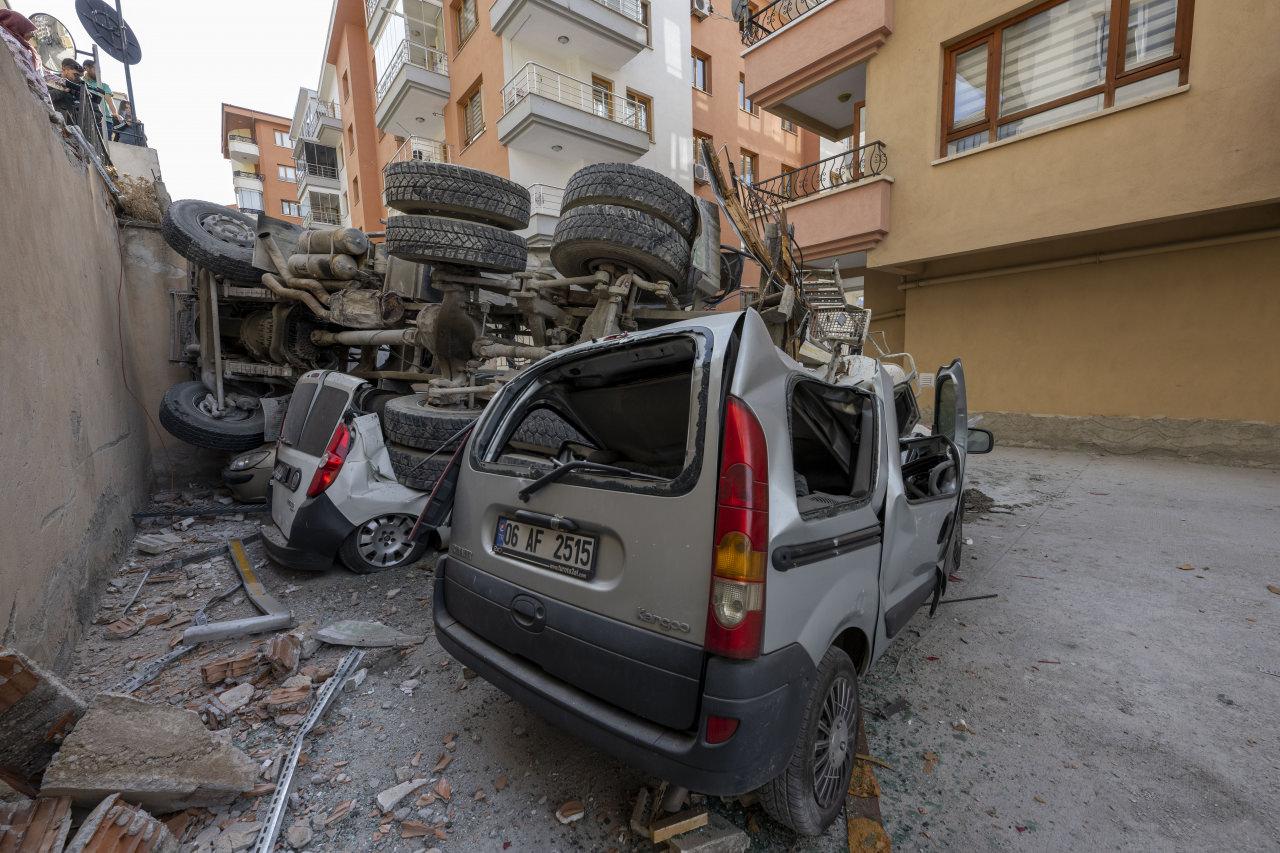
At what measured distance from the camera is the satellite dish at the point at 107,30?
8727 mm

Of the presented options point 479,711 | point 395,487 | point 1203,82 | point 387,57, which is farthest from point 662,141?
point 479,711

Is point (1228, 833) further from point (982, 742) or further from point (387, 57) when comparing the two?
point (387, 57)

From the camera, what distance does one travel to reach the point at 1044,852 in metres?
1.68

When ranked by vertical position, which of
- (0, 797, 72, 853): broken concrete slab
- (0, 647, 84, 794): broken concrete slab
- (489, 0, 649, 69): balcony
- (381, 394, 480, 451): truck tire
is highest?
(489, 0, 649, 69): balcony

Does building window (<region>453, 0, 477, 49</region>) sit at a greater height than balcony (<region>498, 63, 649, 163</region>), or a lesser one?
greater

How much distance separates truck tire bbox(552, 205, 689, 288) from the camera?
425 centimetres

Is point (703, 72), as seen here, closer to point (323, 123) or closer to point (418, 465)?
point (323, 123)

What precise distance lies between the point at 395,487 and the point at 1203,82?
10.2 meters

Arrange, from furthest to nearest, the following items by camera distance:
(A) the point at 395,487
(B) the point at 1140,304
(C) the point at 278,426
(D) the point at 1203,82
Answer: (B) the point at 1140,304 → (D) the point at 1203,82 → (C) the point at 278,426 → (A) the point at 395,487

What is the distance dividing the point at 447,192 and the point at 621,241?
1.49 m

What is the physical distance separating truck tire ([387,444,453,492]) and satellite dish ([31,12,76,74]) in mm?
9209

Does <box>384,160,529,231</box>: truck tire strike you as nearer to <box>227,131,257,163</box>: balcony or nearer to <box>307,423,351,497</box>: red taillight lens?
<box>307,423,351,497</box>: red taillight lens

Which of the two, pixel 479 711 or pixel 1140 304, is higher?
pixel 1140 304

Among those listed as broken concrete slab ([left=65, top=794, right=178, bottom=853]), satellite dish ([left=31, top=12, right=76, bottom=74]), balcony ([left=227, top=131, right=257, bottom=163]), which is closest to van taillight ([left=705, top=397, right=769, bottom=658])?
broken concrete slab ([left=65, top=794, right=178, bottom=853])
